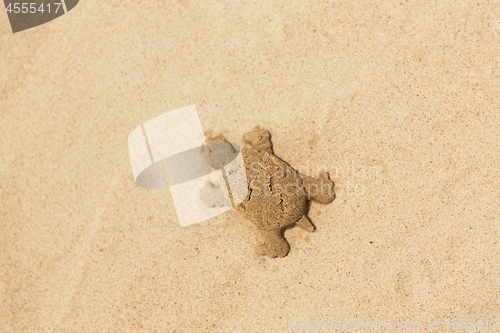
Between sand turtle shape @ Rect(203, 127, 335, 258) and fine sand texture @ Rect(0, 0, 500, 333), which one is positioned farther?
fine sand texture @ Rect(0, 0, 500, 333)

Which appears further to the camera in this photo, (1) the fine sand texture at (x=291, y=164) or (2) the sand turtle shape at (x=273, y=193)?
(1) the fine sand texture at (x=291, y=164)

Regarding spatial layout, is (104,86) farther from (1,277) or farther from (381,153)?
(381,153)

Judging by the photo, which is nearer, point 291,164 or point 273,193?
point 273,193

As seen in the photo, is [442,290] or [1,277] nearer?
[442,290]

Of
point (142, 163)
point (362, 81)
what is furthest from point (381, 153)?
point (142, 163)

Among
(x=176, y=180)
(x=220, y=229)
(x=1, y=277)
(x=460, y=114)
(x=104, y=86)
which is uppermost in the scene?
(x=104, y=86)
